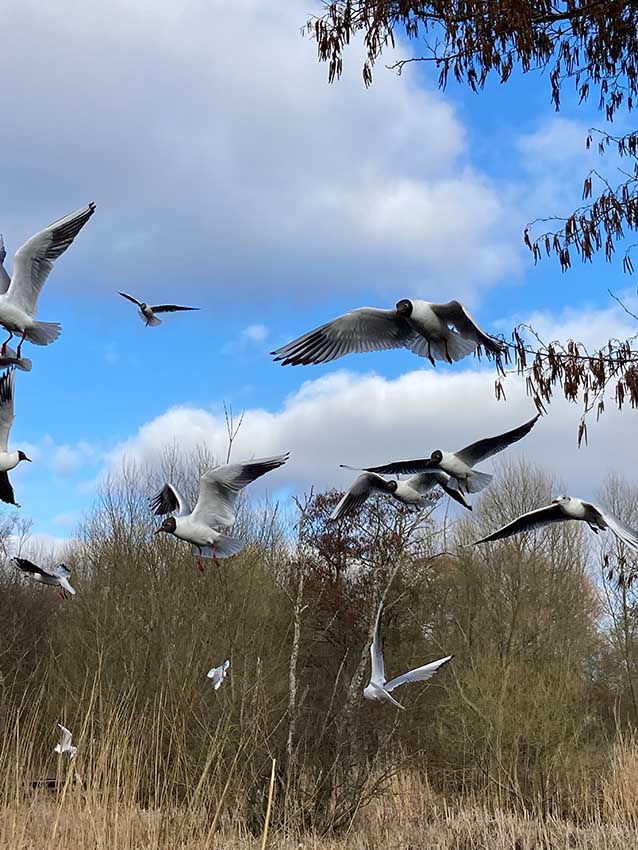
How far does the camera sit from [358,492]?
4.52 m

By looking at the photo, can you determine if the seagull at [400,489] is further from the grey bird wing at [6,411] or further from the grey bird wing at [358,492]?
the grey bird wing at [6,411]

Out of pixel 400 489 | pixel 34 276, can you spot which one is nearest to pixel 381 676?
pixel 400 489

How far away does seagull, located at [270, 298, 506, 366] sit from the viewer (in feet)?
12.5

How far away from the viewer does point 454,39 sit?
5676 millimetres

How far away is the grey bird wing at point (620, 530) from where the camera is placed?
3014 millimetres

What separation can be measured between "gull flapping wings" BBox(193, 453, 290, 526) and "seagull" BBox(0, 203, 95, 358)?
3.23 feet

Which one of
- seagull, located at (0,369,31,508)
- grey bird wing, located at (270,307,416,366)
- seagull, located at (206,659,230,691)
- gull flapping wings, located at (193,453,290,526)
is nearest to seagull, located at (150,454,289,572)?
gull flapping wings, located at (193,453,290,526)

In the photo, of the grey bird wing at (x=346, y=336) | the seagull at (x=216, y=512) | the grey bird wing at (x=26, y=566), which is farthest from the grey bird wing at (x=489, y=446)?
the grey bird wing at (x=26, y=566)

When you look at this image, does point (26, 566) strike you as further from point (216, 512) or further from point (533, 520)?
point (533, 520)

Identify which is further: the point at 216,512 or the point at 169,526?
the point at 216,512

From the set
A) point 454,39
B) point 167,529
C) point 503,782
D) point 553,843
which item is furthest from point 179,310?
point 503,782

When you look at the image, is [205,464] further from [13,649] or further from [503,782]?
[503,782]

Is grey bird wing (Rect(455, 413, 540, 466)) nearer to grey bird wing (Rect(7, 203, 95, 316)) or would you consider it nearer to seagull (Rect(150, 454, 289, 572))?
seagull (Rect(150, 454, 289, 572))

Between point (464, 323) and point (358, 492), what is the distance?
110 cm
